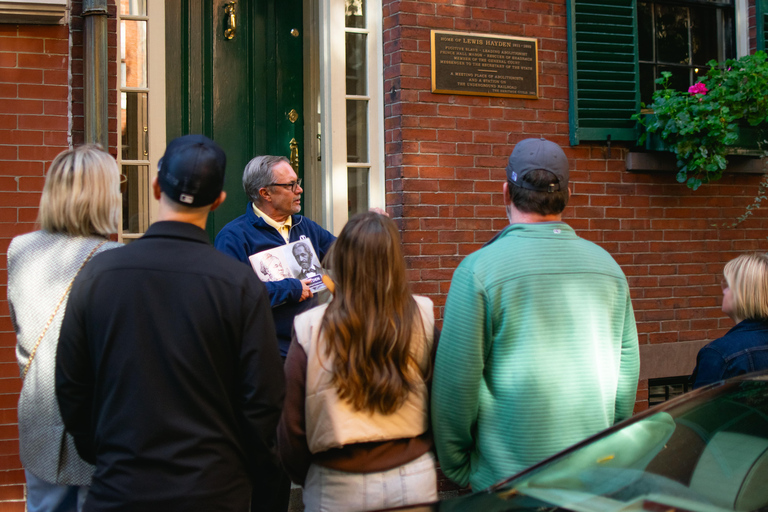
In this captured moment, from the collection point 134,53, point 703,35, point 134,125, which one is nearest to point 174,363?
point 134,125

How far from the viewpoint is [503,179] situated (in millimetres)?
5043

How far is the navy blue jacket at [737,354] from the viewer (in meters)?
2.94

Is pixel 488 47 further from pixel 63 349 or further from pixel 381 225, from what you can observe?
pixel 63 349

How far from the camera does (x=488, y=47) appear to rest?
16.4 ft

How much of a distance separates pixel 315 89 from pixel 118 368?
3.50 m

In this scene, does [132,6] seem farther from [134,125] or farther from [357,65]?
[357,65]

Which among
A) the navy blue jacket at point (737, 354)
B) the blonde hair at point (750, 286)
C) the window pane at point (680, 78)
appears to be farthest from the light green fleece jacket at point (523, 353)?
the window pane at point (680, 78)

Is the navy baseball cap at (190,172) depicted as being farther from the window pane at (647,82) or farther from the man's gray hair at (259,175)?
the window pane at (647,82)

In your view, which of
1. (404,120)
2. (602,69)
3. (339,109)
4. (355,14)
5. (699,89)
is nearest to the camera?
(404,120)

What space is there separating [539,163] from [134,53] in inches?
116

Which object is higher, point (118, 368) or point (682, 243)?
point (682, 243)

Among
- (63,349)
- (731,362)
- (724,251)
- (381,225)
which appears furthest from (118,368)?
(724,251)

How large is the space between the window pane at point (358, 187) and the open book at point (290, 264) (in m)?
1.30

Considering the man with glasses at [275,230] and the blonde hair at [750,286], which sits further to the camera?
the man with glasses at [275,230]
